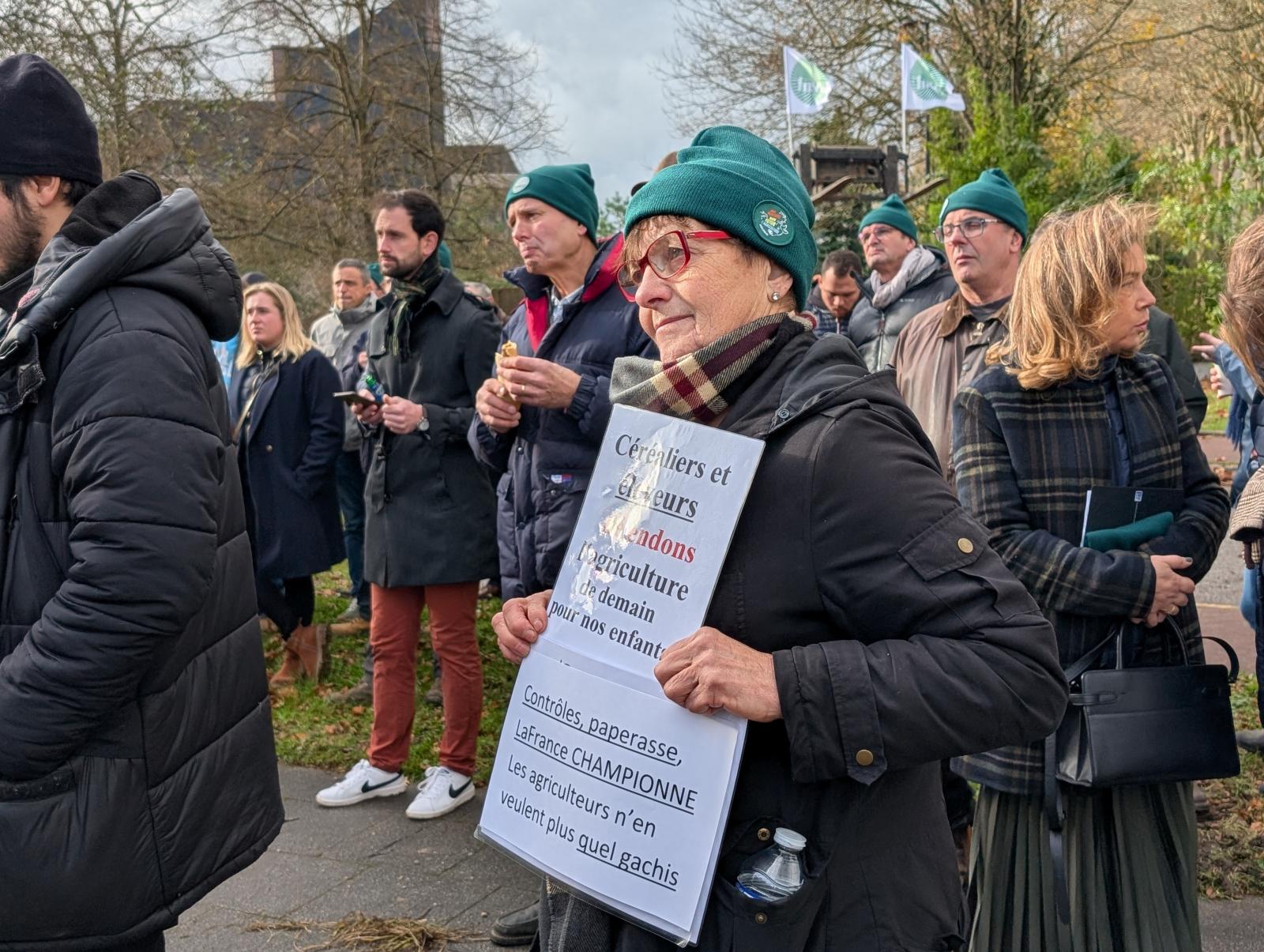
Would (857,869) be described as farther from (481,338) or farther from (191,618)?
(481,338)

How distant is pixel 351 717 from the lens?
594 cm

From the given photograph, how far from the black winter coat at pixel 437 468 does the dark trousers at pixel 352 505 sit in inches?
127

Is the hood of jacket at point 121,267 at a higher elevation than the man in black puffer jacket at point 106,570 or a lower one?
higher

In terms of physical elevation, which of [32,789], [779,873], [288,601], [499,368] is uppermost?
[499,368]

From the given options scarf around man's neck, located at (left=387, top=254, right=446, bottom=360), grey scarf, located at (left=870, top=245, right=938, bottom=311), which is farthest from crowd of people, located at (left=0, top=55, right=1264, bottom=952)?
grey scarf, located at (left=870, top=245, right=938, bottom=311)

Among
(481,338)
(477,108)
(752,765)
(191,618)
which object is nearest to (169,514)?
(191,618)

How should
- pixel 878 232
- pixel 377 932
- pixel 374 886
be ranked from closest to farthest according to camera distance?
1. pixel 377 932
2. pixel 374 886
3. pixel 878 232

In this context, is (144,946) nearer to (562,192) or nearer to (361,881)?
(361,881)

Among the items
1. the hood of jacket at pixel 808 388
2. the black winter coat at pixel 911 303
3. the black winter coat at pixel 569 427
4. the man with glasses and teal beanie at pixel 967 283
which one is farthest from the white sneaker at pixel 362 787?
the hood of jacket at pixel 808 388

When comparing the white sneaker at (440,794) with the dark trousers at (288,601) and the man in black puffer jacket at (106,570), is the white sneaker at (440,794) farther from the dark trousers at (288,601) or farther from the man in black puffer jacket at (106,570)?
the man in black puffer jacket at (106,570)

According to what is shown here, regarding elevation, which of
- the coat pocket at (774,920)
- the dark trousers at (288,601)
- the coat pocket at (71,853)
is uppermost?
the coat pocket at (774,920)

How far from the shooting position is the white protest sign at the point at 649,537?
1.59m

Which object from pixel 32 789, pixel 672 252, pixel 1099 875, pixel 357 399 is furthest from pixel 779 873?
pixel 357 399

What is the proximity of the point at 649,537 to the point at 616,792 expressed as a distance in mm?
354
